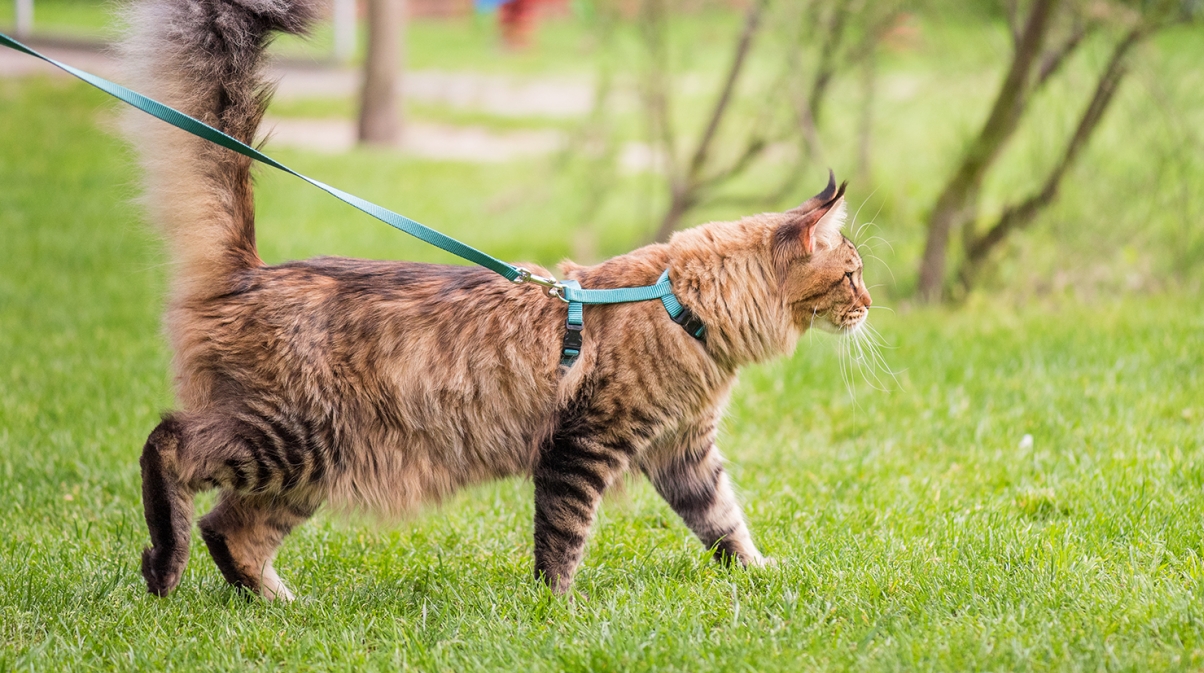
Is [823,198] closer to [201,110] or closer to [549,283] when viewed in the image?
[549,283]

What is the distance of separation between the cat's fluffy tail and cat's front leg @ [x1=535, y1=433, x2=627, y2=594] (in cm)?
134

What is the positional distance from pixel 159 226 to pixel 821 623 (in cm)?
271

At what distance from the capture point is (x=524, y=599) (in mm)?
3672

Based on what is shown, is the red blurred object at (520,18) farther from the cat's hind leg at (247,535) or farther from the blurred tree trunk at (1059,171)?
the cat's hind leg at (247,535)

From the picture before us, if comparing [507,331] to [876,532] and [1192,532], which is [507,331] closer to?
[876,532]

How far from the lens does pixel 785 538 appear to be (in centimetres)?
430

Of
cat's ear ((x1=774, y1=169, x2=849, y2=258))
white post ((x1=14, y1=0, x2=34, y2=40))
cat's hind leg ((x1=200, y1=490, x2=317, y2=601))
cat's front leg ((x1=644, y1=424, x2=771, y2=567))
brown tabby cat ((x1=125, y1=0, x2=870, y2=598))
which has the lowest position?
white post ((x1=14, y1=0, x2=34, y2=40))

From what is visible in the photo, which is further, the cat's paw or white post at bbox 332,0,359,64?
white post at bbox 332,0,359,64

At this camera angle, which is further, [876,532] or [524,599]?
[876,532]

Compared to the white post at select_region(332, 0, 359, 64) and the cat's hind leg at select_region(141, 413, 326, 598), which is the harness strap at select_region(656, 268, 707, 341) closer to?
the cat's hind leg at select_region(141, 413, 326, 598)

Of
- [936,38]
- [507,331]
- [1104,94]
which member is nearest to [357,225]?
[936,38]

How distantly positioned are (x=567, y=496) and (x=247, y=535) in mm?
1264

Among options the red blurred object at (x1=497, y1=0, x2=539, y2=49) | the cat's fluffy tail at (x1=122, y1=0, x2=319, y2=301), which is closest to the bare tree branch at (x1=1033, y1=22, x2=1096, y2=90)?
the cat's fluffy tail at (x1=122, y1=0, x2=319, y2=301)

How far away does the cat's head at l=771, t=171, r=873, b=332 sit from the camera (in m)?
3.83
